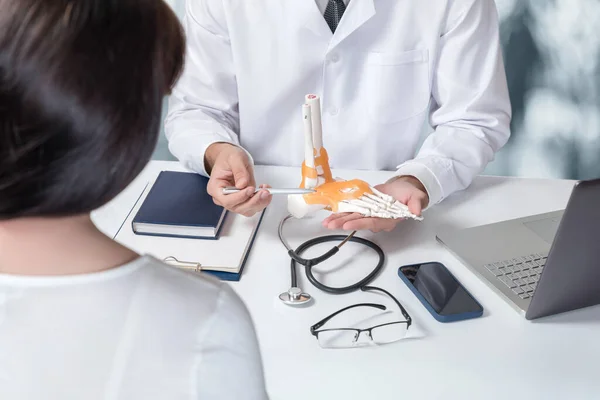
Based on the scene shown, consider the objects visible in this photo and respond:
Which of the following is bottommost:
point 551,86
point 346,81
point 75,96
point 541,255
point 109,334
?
point 551,86

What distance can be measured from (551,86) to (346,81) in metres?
1.12

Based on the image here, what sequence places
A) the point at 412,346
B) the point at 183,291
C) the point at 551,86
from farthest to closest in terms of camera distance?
the point at 551,86 < the point at 412,346 < the point at 183,291

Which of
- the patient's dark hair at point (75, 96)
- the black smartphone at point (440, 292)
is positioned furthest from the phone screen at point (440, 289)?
the patient's dark hair at point (75, 96)

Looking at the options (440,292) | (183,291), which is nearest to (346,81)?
(440,292)

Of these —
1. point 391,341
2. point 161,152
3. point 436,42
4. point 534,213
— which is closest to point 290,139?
point 436,42

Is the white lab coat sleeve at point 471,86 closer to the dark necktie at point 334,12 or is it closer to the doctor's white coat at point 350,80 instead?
the doctor's white coat at point 350,80

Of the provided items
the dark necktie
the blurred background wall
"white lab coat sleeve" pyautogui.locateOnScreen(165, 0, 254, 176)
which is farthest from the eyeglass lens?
the blurred background wall

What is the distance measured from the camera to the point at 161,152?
2.35m

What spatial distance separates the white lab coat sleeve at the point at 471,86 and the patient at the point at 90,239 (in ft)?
2.88

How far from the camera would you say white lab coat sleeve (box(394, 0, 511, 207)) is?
51.9 inches

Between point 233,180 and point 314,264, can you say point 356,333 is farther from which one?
point 233,180

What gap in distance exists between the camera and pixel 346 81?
1.39m

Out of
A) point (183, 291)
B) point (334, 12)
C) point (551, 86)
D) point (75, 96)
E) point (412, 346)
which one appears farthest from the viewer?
point (551, 86)

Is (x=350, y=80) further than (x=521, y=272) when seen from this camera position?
Answer: Yes
